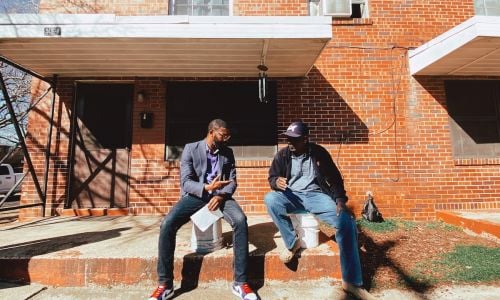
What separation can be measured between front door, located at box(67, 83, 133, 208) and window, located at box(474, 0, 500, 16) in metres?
7.32

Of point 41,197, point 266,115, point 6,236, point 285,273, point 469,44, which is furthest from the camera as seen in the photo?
point 266,115

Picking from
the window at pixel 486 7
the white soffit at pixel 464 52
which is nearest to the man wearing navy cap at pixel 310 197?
the white soffit at pixel 464 52

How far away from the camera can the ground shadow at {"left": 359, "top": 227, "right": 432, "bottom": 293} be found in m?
3.14

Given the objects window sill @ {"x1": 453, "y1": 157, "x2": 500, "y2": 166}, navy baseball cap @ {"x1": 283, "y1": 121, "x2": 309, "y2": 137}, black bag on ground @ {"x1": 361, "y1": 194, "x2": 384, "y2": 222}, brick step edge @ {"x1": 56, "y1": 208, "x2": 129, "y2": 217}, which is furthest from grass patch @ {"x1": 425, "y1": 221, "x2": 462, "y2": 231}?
brick step edge @ {"x1": 56, "y1": 208, "x2": 129, "y2": 217}

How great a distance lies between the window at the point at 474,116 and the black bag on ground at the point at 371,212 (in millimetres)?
1998

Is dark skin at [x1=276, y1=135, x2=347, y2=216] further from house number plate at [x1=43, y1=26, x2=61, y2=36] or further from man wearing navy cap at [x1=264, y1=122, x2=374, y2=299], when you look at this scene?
house number plate at [x1=43, y1=26, x2=61, y2=36]

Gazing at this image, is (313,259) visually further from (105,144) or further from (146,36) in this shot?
(105,144)

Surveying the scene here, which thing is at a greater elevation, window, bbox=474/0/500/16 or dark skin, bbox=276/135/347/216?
window, bbox=474/0/500/16

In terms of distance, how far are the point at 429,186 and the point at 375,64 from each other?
8.27ft

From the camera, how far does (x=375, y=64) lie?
5859mm

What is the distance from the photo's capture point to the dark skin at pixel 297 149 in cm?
326

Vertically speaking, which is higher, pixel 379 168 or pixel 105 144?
pixel 105 144

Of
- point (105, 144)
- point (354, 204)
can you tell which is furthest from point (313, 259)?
point (105, 144)

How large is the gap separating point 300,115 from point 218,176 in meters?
2.89
